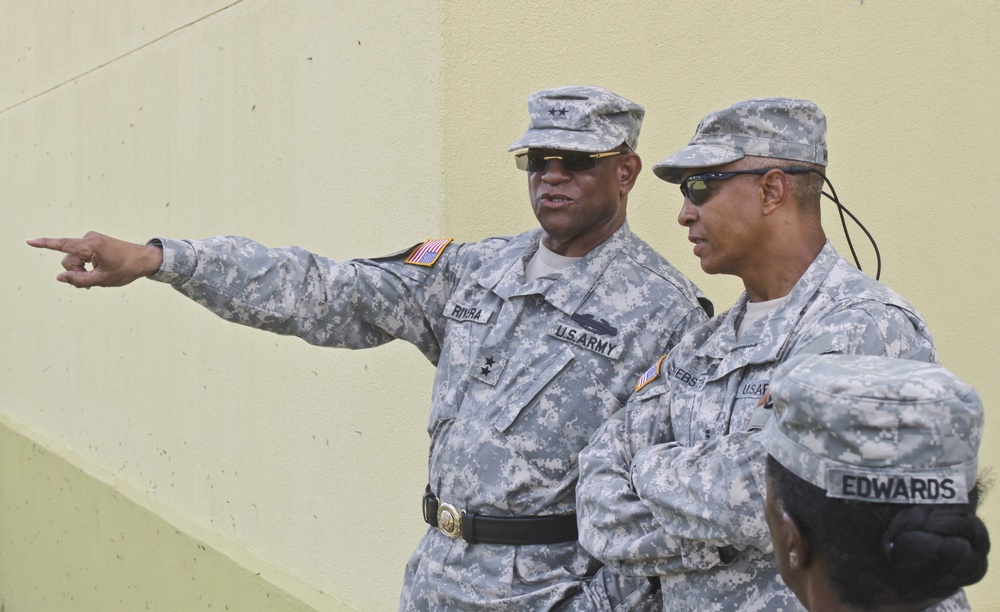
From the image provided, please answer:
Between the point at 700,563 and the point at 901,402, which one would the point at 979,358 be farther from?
the point at 901,402

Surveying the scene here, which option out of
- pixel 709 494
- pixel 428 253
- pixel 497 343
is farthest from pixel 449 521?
pixel 709 494

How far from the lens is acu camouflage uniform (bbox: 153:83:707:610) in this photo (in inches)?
103

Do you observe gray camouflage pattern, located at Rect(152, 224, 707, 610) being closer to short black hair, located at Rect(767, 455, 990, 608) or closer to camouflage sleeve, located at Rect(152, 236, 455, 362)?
camouflage sleeve, located at Rect(152, 236, 455, 362)

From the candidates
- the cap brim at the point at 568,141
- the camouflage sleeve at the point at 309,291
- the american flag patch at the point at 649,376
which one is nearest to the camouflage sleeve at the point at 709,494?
the american flag patch at the point at 649,376

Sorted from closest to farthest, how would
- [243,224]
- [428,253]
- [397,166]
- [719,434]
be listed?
1. [719,434]
2. [428,253]
3. [397,166]
4. [243,224]

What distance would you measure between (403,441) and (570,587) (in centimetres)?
129

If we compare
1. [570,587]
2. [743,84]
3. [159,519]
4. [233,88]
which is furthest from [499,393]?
[159,519]

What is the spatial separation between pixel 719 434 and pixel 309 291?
124cm

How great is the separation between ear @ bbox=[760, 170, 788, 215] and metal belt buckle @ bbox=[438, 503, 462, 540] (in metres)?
1.04

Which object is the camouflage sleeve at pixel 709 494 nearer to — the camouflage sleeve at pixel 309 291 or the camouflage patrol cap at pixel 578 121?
the camouflage patrol cap at pixel 578 121

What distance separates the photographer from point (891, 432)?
1.35 meters

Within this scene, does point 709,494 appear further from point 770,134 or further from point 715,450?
A: point 770,134

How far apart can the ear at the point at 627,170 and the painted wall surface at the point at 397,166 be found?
2.27 ft

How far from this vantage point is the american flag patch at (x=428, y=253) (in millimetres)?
3010
